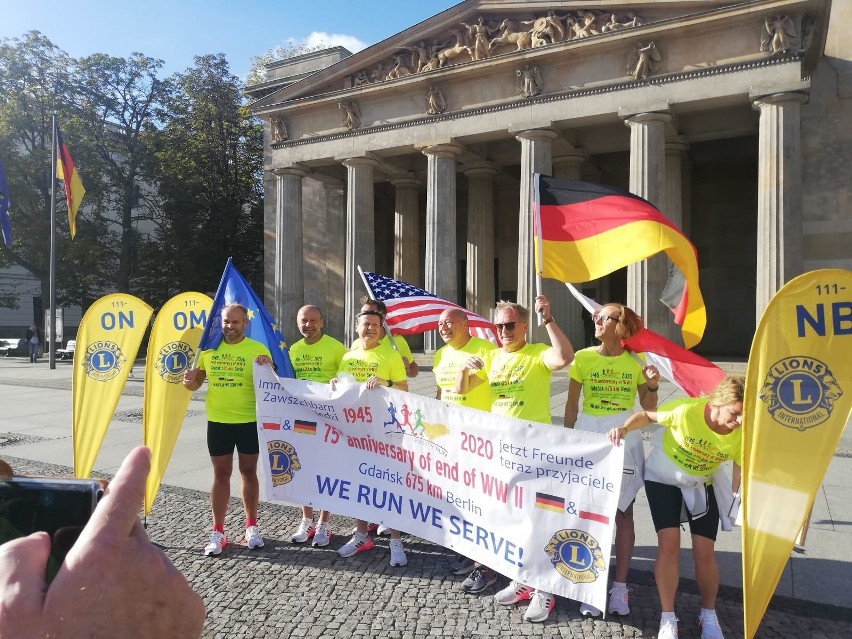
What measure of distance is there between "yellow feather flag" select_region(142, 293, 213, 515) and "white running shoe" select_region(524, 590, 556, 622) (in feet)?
10.9

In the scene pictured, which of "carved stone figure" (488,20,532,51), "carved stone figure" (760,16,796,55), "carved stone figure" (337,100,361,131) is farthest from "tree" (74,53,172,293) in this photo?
"carved stone figure" (760,16,796,55)

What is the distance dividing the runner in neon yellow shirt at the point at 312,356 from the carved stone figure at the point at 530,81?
16325 mm

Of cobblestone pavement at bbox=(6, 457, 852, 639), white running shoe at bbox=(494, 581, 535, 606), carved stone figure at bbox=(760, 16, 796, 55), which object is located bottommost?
cobblestone pavement at bbox=(6, 457, 852, 639)

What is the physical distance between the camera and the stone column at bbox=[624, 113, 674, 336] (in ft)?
57.1

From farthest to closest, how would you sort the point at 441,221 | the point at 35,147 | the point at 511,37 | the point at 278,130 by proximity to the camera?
the point at 35,147, the point at 278,130, the point at 441,221, the point at 511,37

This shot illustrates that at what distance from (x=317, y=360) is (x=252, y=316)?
0.82 metres

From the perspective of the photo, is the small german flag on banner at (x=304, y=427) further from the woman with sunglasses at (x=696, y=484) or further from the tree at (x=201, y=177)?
the tree at (x=201, y=177)

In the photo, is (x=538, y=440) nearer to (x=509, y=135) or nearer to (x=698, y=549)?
(x=698, y=549)

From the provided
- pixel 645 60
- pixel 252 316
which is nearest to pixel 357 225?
pixel 645 60

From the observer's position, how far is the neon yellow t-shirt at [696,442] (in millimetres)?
3447

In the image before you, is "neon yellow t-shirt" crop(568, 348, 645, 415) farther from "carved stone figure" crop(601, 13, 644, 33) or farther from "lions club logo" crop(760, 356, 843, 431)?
"carved stone figure" crop(601, 13, 644, 33)

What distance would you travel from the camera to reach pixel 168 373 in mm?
5449

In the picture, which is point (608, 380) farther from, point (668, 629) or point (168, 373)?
point (168, 373)

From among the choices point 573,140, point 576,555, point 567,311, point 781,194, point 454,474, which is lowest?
point 576,555
